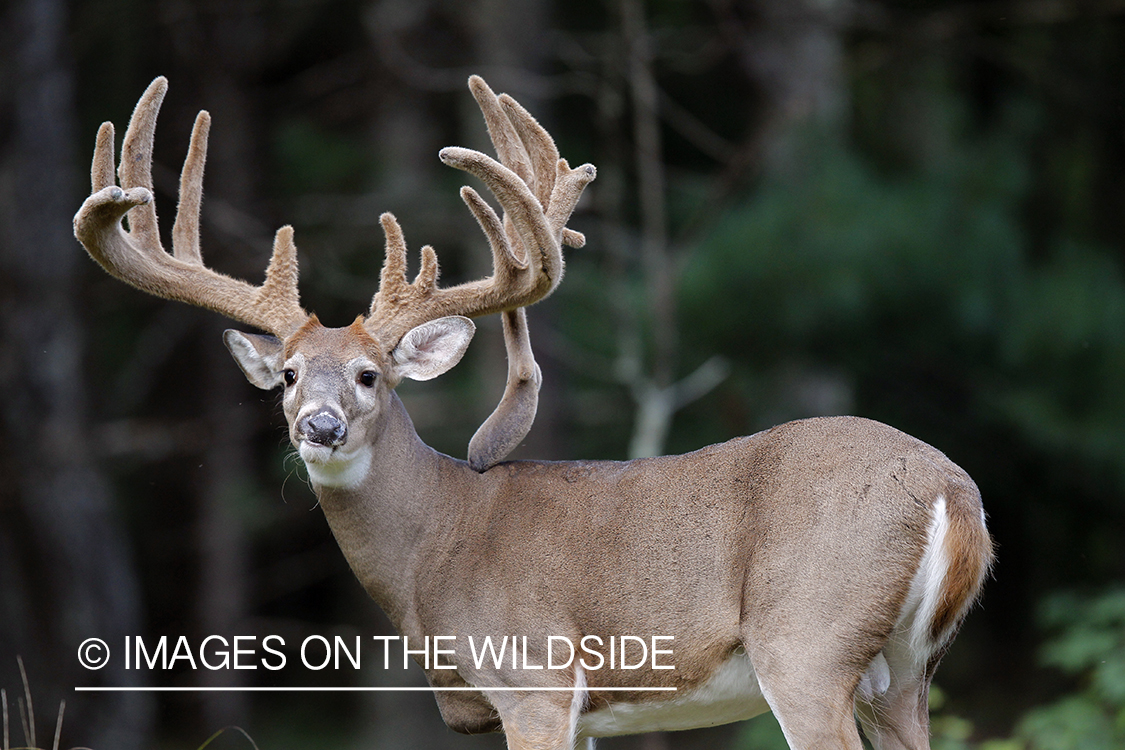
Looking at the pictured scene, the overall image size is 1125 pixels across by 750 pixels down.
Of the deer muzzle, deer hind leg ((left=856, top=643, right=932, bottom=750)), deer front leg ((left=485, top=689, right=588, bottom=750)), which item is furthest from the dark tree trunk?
deer hind leg ((left=856, top=643, right=932, bottom=750))

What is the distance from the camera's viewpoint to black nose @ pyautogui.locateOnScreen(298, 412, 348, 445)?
3.56 meters

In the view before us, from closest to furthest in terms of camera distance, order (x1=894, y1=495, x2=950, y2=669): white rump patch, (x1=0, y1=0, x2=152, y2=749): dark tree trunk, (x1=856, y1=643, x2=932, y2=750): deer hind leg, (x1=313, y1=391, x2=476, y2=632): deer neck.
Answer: (x1=894, y1=495, x2=950, y2=669): white rump patch < (x1=856, y1=643, x2=932, y2=750): deer hind leg < (x1=313, y1=391, x2=476, y2=632): deer neck < (x1=0, y1=0, x2=152, y2=749): dark tree trunk

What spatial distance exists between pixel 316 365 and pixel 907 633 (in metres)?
1.88

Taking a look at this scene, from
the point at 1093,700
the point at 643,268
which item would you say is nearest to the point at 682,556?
the point at 1093,700

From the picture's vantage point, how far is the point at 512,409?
426 cm

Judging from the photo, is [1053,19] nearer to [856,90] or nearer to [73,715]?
[856,90]

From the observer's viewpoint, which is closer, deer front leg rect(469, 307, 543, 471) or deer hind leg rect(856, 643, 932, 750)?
deer hind leg rect(856, 643, 932, 750)

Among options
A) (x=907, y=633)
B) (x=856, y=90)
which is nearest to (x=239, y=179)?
(x=856, y=90)

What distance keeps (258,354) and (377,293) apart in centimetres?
43

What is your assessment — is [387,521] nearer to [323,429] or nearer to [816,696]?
[323,429]

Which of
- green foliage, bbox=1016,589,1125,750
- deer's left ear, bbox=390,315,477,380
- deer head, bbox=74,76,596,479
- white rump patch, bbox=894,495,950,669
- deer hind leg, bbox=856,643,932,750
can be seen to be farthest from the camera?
green foliage, bbox=1016,589,1125,750

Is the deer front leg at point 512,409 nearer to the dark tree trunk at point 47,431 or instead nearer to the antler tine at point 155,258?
the antler tine at point 155,258

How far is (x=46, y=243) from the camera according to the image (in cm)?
941

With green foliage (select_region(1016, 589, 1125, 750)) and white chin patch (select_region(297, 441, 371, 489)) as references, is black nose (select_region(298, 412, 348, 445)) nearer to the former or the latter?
white chin patch (select_region(297, 441, 371, 489))
